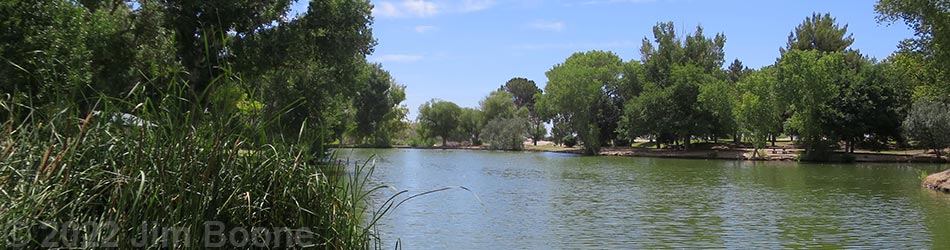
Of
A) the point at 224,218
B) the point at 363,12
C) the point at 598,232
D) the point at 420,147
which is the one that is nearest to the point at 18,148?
the point at 224,218

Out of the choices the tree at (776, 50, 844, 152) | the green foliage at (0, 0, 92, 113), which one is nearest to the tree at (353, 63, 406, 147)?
the tree at (776, 50, 844, 152)

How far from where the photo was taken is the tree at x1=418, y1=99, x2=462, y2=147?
82625 mm

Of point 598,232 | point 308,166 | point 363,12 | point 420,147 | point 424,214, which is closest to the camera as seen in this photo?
point 308,166

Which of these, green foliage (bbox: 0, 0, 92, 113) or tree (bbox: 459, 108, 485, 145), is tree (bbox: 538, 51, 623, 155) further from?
green foliage (bbox: 0, 0, 92, 113)

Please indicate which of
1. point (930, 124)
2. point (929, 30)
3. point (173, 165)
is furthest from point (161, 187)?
point (930, 124)

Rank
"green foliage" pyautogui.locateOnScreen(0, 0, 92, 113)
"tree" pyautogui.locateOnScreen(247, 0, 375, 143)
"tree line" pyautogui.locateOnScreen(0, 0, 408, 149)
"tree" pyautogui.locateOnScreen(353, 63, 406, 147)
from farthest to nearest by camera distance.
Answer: "tree" pyautogui.locateOnScreen(353, 63, 406, 147) < "tree" pyautogui.locateOnScreen(247, 0, 375, 143) < "green foliage" pyautogui.locateOnScreen(0, 0, 92, 113) < "tree line" pyautogui.locateOnScreen(0, 0, 408, 149)

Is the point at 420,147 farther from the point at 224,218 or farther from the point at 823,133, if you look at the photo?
the point at 224,218

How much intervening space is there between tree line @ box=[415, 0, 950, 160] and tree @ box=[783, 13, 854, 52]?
0.27ft

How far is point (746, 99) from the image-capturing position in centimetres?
4581

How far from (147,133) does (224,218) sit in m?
0.76

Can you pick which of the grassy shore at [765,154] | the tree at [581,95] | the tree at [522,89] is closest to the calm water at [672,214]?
the grassy shore at [765,154]

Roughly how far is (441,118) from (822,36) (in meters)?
40.8

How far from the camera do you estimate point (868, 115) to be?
42.1m

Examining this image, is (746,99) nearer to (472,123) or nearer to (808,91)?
(808,91)
